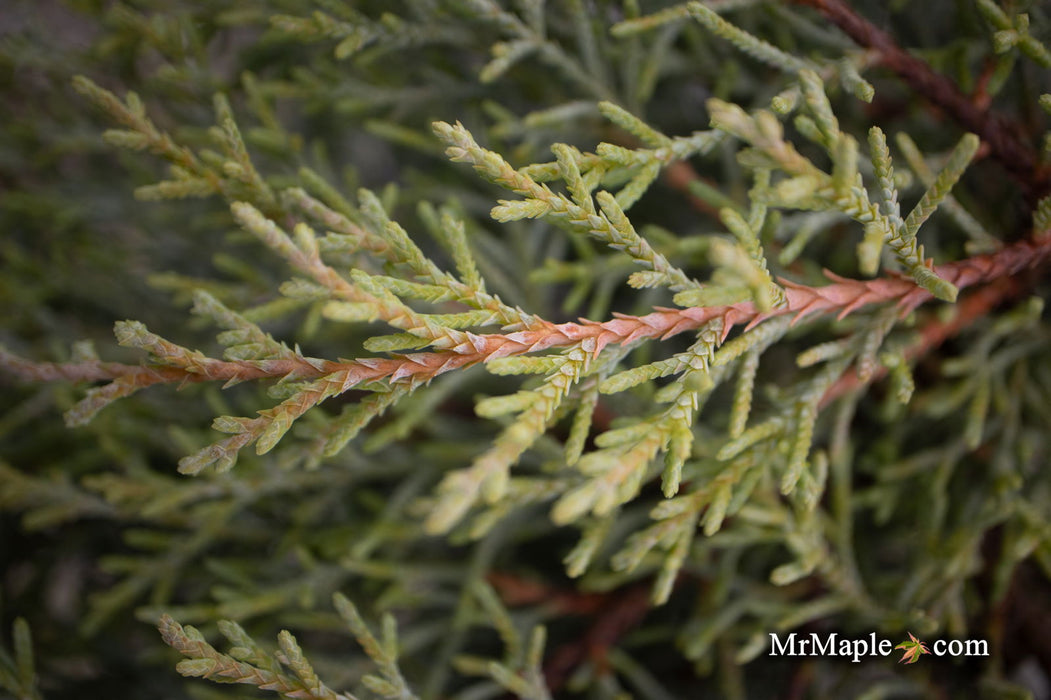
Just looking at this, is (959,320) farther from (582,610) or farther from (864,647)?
(582,610)

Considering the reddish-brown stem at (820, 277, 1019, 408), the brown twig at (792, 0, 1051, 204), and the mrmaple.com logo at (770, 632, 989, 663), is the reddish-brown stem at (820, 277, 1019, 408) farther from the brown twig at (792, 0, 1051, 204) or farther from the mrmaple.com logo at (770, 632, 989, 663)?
the mrmaple.com logo at (770, 632, 989, 663)

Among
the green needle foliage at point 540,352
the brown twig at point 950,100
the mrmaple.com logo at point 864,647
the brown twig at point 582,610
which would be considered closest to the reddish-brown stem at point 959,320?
the green needle foliage at point 540,352

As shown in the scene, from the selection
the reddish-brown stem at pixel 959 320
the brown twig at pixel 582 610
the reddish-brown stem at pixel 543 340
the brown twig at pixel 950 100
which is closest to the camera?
the reddish-brown stem at pixel 543 340

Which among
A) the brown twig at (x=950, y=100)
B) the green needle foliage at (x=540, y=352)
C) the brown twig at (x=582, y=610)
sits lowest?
the brown twig at (x=582, y=610)

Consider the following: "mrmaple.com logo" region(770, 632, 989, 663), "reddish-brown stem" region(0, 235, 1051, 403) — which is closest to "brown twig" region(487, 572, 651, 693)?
"mrmaple.com logo" region(770, 632, 989, 663)

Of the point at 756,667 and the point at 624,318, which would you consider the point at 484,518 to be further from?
the point at 756,667

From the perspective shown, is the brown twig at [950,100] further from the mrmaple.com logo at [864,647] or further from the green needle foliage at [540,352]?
the mrmaple.com logo at [864,647]

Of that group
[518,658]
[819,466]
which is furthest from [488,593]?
[819,466]

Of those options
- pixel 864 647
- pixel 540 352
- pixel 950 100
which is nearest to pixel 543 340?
pixel 540 352

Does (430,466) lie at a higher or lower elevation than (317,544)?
higher
